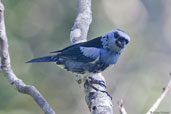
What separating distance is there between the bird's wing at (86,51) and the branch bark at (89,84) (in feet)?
0.56

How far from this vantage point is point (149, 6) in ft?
27.5

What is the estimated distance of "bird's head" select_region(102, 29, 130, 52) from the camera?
3.06m

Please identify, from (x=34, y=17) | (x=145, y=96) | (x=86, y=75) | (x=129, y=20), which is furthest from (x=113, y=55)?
(x=129, y=20)

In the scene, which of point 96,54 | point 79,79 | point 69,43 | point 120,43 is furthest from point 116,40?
point 69,43

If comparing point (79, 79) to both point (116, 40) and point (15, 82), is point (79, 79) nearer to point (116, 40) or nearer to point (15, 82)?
point (116, 40)

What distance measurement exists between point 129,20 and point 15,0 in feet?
9.18

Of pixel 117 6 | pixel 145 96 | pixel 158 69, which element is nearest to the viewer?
pixel 145 96

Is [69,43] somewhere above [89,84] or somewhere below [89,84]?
below

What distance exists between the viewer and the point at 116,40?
10.2 feet

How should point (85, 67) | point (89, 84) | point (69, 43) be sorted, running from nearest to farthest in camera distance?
1. point (89, 84)
2. point (85, 67)
3. point (69, 43)

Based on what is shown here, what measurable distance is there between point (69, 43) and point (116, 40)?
12.6 feet

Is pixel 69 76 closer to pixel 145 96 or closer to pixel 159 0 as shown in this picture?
pixel 145 96

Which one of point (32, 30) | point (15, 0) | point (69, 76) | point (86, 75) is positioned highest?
point (86, 75)

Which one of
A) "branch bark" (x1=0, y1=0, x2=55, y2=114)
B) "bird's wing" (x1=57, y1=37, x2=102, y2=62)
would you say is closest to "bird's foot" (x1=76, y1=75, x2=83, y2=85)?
"bird's wing" (x1=57, y1=37, x2=102, y2=62)
